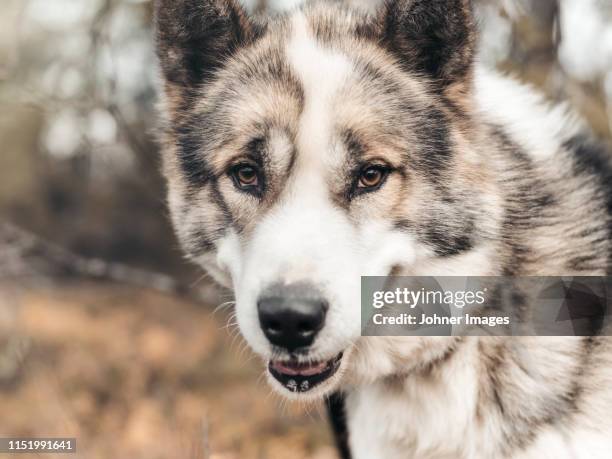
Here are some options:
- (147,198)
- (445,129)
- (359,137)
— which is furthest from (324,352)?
(147,198)

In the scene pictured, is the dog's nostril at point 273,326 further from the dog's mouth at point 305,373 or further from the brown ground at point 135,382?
the brown ground at point 135,382

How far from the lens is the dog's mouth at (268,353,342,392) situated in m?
2.32

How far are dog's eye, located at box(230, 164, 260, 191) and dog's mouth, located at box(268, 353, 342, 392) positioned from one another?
66 cm

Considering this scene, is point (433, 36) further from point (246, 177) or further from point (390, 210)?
point (246, 177)

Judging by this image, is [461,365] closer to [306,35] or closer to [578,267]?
[578,267]

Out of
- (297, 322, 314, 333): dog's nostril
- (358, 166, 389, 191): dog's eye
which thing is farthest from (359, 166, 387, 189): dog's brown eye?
(297, 322, 314, 333): dog's nostril

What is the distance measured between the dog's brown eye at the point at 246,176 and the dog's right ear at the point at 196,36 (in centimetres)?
54

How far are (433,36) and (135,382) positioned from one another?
4188 mm

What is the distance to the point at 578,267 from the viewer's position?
2.57m

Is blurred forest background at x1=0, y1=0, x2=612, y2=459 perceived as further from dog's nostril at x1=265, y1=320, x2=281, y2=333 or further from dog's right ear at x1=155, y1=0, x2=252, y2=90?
dog's nostril at x1=265, y1=320, x2=281, y2=333

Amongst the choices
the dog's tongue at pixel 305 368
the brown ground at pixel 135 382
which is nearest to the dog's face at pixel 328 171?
the dog's tongue at pixel 305 368

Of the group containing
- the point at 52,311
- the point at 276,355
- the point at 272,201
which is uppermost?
the point at 272,201

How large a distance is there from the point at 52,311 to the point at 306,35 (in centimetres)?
612

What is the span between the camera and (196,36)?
9.27 ft
